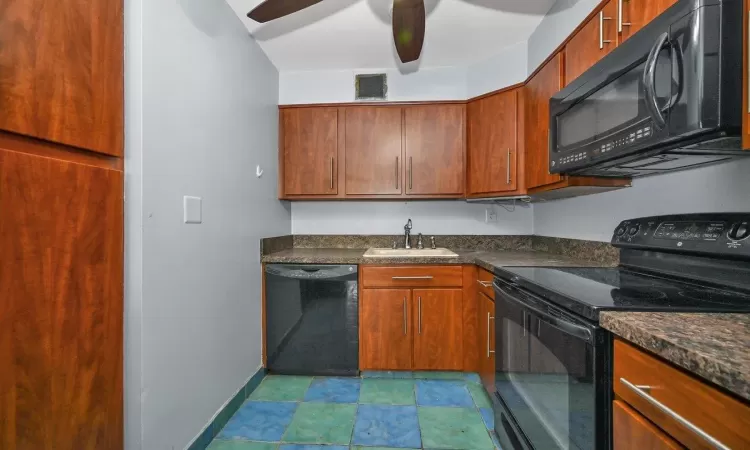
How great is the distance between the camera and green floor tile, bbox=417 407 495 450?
1.59m

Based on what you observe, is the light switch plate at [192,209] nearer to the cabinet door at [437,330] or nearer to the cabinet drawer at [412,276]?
the cabinet drawer at [412,276]

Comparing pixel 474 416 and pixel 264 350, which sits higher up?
pixel 264 350

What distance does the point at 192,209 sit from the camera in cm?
146

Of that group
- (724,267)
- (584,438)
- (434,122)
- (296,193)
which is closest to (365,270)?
(296,193)

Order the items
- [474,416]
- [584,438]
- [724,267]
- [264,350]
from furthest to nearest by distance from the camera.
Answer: [264,350], [474,416], [724,267], [584,438]

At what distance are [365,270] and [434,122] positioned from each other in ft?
4.29

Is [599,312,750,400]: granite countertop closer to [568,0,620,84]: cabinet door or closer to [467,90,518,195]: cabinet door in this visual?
[568,0,620,84]: cabinet door

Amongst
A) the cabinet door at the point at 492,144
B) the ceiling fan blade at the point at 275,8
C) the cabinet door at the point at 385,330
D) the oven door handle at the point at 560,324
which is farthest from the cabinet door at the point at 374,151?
the oven door handle at the point at 560,324

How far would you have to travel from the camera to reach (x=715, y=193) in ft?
3.80

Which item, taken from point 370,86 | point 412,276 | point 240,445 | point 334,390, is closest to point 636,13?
point 412,276

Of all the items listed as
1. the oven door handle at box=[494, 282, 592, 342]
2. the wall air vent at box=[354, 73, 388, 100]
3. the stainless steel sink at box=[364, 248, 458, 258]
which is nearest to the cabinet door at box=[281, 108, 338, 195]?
the wall air vent at box=[354, 73, 388, 100]

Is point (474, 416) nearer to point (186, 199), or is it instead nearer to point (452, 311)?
point (452, 311)

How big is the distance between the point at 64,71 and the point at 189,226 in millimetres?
697

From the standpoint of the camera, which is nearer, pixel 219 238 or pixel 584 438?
pixel 584 438
